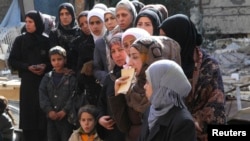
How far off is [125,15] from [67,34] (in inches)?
42.9

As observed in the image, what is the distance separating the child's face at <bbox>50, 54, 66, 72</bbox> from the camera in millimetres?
6189

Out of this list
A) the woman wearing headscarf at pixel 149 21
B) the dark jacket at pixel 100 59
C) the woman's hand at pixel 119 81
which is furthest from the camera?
the dark jacket at pixel 100 59

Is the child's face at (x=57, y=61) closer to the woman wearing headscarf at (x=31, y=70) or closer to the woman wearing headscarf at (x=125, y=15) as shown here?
the woman wearing headscarf at (x=31, y=70)

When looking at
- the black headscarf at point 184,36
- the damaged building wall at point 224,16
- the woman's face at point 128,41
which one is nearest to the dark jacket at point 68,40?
the woman's face at point 128,41

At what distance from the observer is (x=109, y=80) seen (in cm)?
486

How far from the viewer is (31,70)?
21.6 ft

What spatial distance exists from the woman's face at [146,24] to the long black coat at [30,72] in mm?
1754

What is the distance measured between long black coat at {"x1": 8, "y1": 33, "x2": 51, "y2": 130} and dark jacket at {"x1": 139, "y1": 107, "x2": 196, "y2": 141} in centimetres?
324

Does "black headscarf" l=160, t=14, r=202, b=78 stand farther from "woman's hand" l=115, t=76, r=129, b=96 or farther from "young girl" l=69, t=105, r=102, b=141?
"young girl" l=69, t=105, r=102, b=141

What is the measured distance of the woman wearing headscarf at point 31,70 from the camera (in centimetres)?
661

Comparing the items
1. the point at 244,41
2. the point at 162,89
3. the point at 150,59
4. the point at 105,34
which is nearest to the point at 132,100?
the point at 150,59

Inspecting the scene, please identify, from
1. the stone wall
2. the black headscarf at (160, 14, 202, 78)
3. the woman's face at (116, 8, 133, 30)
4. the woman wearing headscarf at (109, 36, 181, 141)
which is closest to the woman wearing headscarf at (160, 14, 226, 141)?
the black headscarf at (160, 14, 202, 78)

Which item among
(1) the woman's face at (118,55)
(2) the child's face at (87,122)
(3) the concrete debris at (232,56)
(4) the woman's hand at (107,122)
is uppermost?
(1) the woman's face at (118,55)

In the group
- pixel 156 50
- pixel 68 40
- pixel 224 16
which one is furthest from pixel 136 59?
pixel 224 16
